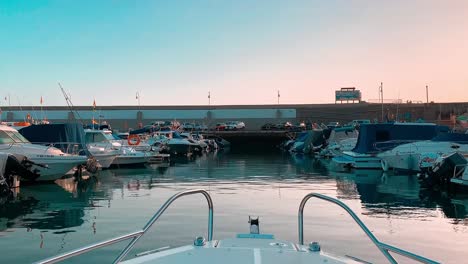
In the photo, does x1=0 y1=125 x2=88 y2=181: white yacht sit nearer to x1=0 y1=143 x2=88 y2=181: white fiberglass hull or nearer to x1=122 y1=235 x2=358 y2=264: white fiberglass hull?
x1=0 y1=143 x2=88 y2=181: white fiberglass hull

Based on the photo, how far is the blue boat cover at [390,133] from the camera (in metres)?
31.8

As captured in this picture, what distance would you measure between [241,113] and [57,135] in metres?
65.5

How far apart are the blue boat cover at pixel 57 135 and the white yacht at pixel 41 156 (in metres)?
3.84

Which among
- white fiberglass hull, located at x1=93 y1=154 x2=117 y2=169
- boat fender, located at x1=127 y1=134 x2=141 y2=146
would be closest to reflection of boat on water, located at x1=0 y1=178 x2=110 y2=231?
white fiberglass hull, located at x1=93 y1=154 x2=117 y2=169

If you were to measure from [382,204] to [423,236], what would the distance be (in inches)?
193

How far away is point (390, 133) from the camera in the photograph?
32125 mm

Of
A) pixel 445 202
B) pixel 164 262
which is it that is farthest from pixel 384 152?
pixel 164 262

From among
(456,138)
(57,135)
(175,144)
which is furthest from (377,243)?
(175,144)

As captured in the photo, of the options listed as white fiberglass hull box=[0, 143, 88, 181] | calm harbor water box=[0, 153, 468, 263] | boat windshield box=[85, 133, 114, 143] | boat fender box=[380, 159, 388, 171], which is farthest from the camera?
boat windshield box=[85, 133, 114, 143]

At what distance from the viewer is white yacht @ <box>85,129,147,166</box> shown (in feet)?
102

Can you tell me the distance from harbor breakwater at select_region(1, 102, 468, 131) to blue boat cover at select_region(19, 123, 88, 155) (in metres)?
53.3

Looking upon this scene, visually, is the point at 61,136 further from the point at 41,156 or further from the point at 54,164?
the point at 41,156

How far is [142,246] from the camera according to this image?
9.77 m

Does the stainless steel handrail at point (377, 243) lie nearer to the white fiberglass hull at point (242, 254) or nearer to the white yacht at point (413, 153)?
the white fiberglass hull at point (242, 254)
